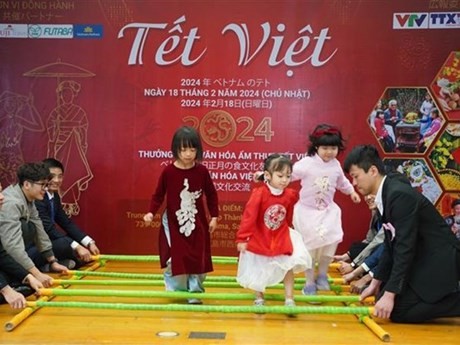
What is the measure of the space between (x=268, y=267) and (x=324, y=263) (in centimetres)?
76

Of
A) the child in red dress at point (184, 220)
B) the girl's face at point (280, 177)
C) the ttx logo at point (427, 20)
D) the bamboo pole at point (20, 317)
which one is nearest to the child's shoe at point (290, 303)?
the child in red dress at point (184, 220)

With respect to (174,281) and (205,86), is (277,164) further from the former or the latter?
(205,86)

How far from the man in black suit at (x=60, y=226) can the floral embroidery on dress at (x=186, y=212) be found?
53.9 inches

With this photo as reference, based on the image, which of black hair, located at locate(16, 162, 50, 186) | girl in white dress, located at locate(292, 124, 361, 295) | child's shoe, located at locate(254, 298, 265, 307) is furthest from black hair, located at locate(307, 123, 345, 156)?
black hair, located at locate(16, 162, 50, 186)

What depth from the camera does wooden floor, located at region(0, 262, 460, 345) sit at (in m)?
2.94

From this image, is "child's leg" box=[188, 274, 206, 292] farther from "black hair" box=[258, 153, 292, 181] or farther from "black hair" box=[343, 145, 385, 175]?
"black hair" box=[343, 145, 385, 175]

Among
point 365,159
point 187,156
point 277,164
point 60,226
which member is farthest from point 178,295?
point 60,226

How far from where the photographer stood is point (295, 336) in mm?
3025

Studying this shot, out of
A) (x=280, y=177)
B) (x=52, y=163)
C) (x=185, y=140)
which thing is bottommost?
(x=280, y=177)

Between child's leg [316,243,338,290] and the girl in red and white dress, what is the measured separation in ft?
1.84

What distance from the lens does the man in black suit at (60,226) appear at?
474 centimetres

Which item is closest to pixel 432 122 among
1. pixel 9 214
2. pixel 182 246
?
pixel 182 246

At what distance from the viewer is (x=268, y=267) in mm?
3426

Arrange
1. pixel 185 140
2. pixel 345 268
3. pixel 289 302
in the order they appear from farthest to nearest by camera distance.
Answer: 1. pixel 345 268
2. pixel 185 140
3. pixel 289 302
